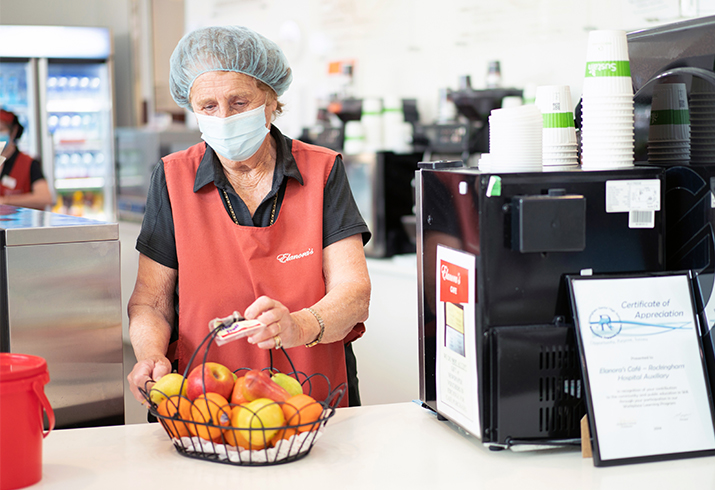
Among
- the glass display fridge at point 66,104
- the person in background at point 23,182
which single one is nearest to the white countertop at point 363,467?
the person in background at point 23,182

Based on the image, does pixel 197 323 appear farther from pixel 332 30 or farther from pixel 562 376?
pixel 332 30

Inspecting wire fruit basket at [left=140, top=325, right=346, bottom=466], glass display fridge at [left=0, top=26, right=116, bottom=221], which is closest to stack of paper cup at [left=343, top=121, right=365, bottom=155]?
wire fruit basket at [left=140, top=325, right=346, bottom=466]

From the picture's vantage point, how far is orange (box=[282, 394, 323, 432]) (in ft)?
3.90

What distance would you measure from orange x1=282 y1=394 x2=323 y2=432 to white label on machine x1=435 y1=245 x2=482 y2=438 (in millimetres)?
268

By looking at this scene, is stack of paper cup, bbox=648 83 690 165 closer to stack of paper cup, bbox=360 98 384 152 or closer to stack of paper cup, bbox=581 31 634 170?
stack of paper cup, bbox=581 31 634 170

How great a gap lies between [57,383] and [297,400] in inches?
23.4

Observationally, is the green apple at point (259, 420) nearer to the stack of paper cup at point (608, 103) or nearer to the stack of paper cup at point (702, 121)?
the stack of paper cup at point (608, 103)

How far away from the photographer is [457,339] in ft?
4.42

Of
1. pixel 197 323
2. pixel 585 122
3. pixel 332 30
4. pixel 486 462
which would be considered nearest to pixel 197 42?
pixel 197 323

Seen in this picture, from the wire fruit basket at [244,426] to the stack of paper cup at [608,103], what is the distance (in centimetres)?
67

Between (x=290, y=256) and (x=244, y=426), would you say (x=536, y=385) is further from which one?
(x=290, y=256)

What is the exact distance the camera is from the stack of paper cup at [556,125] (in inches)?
56.1

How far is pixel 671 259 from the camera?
4.74 feet

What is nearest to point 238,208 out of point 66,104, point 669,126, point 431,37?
point 669,126
